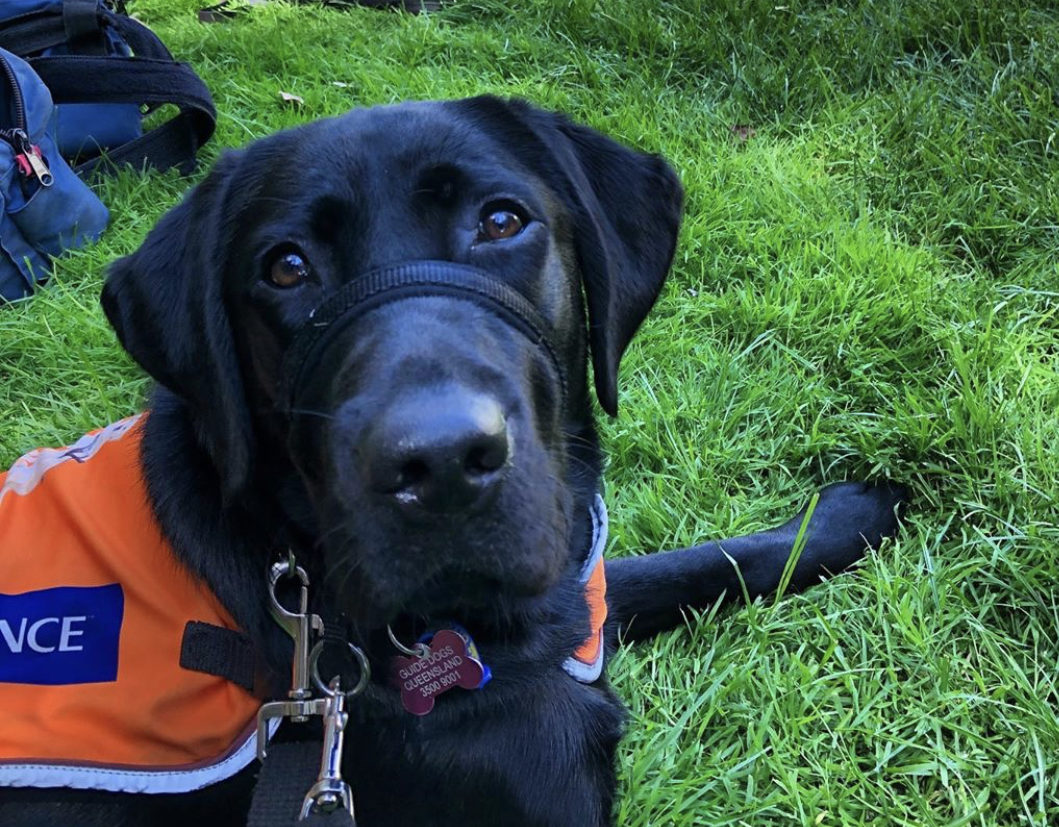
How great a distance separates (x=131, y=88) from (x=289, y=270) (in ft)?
9.22

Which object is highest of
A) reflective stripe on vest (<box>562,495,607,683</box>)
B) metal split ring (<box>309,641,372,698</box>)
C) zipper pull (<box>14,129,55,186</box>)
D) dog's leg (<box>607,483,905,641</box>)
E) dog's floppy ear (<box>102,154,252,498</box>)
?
dog's floppy ear (<box>102,154,252,498</box>)

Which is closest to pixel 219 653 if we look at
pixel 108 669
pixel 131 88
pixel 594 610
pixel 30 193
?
pixel 108 669

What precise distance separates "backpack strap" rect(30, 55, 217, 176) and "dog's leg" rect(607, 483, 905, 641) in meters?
2.78

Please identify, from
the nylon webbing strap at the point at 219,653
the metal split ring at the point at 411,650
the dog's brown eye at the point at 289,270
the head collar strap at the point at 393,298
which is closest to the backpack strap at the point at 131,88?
the dog's brown eye at the point at 289,270

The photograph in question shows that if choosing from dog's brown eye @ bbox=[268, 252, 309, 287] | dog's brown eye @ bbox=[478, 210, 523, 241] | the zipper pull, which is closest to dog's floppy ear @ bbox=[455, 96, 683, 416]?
dog's brown eye @ bbox=[478, 210, 523, 241]

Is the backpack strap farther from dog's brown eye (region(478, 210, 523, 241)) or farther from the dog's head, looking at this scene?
dog's brown eye (region(478, 210, 523, 241))

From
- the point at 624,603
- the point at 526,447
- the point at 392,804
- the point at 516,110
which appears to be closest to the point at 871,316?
the point at 624,603

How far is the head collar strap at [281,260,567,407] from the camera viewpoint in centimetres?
142

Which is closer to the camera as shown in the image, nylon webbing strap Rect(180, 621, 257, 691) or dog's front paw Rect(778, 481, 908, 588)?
nylon webbing strap Rect(180, 621, 257, 691)

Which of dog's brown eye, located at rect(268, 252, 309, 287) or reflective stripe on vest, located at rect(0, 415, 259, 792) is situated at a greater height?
dog's brown eye, located at rect(268, 252, 309, 287)

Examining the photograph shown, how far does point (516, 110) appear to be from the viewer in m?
1.78

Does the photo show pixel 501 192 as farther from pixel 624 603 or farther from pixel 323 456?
pixel 624 603

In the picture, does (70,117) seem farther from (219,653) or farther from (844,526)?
(844,526)

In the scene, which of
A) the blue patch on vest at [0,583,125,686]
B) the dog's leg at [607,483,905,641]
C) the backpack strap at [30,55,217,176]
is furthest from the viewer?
the backpack strap at [30,55,217,176]
